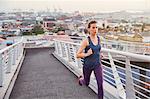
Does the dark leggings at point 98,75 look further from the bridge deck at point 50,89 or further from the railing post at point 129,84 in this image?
the bridge deck at point 50,89

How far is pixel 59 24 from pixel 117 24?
1815 centimetres

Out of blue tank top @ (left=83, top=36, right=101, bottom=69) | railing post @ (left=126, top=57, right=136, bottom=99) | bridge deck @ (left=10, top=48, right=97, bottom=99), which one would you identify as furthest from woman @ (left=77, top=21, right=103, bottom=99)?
bridge deck @ (left=10, top=48, right=97, bottom=99)

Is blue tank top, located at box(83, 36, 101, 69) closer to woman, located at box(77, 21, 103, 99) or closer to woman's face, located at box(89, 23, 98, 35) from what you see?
woman, located at box(77, 21, 103, 99)

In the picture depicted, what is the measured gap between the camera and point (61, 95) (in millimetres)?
6992

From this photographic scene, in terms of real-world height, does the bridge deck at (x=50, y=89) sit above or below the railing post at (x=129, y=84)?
below

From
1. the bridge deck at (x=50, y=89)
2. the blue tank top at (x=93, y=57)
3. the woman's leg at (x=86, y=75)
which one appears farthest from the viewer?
the bridge deck at (x=50, y=89)

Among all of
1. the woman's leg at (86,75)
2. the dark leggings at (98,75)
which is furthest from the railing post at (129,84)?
the woman's leg at (86,75)

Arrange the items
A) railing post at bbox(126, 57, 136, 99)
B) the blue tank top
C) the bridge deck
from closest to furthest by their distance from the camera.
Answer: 1. the blue tank top
2. railing post at bbox(126, 57, 136, 99)
3. the bridge deck

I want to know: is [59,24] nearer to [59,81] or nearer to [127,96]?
[59,81]

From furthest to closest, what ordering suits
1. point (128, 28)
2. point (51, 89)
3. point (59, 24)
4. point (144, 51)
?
point (59, 24) < point (128, 28) < point (144, 51) < point (51, 89)

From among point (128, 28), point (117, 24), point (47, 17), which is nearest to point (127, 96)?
point (117, 24)

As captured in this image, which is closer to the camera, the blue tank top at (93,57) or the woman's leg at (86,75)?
the blue tank top at (93,57)

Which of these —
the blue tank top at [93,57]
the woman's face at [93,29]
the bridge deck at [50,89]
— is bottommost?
the bridge deck at [50,89]

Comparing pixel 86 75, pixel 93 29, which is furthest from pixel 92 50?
pixel 86 75
